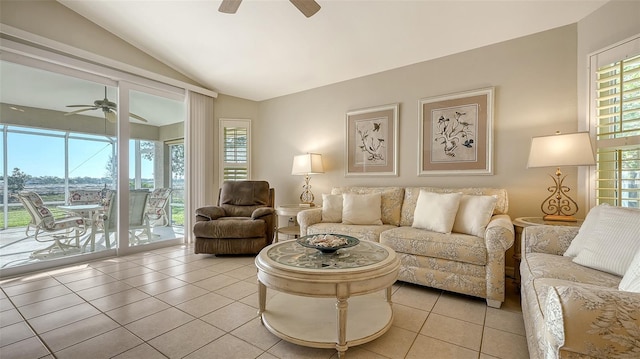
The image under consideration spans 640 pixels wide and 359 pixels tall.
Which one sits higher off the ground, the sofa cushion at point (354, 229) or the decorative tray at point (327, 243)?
the decorative tray at point (327, 243)

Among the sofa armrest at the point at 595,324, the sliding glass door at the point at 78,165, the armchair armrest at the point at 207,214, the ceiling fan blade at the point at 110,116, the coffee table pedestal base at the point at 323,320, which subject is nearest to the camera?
the sofa armrest at the point at 595,324

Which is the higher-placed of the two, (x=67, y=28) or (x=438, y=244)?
(x=67, y=28)

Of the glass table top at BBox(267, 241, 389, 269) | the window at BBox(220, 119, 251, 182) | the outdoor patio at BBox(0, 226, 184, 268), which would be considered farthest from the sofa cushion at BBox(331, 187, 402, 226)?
the outdoor patio at BBox(0, 226, 184, 268)

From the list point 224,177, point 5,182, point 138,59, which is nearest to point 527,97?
point 224,177

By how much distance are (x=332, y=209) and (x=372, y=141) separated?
3.77 feet

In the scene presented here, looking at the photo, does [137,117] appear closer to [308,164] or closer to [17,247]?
[17,247]

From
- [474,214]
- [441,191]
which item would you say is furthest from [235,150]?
[474,214]

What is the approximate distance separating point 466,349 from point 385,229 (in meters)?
1.30

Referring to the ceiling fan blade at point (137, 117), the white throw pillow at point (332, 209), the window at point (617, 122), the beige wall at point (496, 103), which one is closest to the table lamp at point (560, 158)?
the beige wall at point (496, 103)

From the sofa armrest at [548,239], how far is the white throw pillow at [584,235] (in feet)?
0.24

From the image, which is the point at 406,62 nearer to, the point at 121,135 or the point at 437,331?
the point at 437,331

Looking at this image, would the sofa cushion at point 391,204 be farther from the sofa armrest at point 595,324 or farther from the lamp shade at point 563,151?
the sofa armrest at point 595,324

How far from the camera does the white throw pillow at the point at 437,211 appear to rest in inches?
98.5

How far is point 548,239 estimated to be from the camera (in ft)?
6.28
